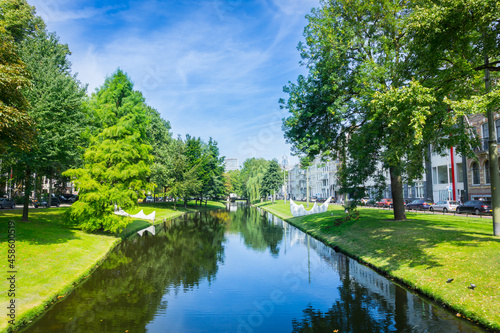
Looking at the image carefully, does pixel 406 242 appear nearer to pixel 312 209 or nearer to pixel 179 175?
pixel 312 209

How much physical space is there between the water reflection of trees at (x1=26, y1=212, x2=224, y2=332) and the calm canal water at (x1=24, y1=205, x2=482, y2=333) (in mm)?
33

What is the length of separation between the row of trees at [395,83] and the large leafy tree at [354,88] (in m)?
0.07

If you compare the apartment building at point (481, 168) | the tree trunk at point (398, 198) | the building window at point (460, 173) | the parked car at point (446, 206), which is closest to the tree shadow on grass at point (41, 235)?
the tree trunk at point (398, 198)

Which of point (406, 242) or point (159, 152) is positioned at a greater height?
point (159, 152)

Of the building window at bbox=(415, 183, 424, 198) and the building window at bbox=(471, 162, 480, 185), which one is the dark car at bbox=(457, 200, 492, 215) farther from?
the building window at bbox=(415, 183, 424, 198)

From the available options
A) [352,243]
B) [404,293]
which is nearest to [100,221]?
[352,243]

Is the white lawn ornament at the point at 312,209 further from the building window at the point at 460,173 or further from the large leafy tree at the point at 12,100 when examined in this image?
the large leafy tree at the point at 12,100

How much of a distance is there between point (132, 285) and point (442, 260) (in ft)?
39.3

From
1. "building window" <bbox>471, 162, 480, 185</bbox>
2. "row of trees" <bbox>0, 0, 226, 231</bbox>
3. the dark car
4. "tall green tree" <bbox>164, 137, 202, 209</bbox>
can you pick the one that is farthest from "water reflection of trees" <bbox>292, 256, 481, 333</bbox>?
"tall green tree" <bbox>164, 137, 202, 209</bbox>

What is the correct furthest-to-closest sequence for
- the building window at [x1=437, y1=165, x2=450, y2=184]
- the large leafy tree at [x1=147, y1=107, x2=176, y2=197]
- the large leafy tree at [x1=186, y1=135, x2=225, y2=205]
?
the large leafy tree at [x1=186, y1=135, x2=225, y2=205]
the large leafy tree at [x1=147, y1=107, x2=176, y2=197]
the building window at [x1=437, y1=165, x2=450, y2=184]

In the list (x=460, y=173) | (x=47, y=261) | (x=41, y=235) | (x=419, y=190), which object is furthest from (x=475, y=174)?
(x=41, y=235)

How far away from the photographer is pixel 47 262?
1364 centimetres

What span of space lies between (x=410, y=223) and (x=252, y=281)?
43.2 feet

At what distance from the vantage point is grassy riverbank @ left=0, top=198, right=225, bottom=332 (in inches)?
376
